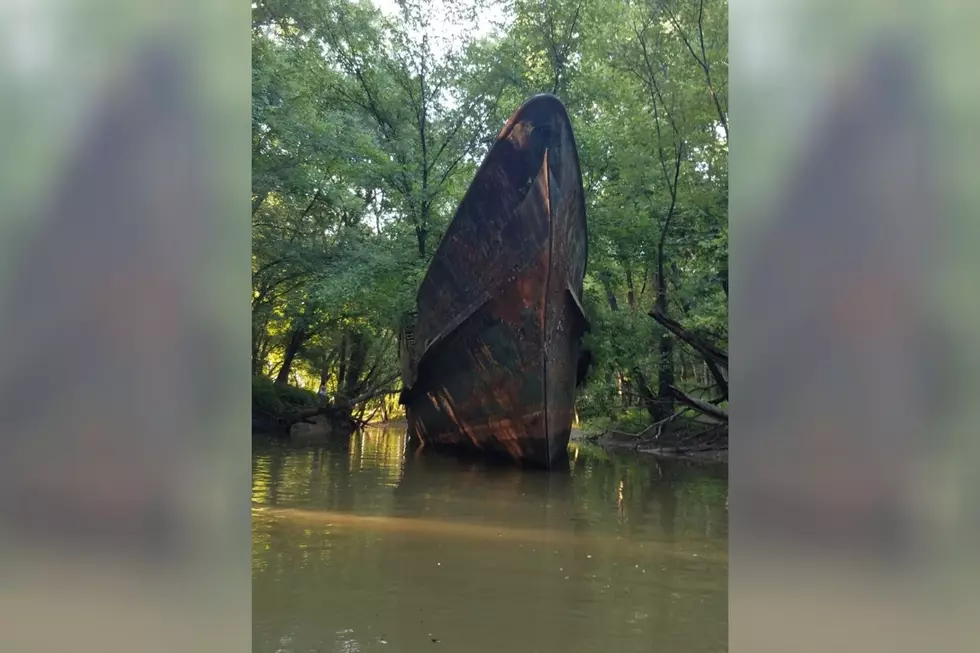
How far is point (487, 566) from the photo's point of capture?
454cm

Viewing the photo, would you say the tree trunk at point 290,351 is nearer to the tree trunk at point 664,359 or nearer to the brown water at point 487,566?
the tree trunk at point 664,359

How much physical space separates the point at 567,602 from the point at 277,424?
46.3ft

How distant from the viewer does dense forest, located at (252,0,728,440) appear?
12.7 metres

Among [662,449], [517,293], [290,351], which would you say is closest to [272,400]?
[290,351]

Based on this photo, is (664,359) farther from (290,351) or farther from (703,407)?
(290,351)

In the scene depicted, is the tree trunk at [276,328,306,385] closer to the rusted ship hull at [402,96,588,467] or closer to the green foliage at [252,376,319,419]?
the green foliage at [252,376,319,419]

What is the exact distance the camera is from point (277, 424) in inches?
668
